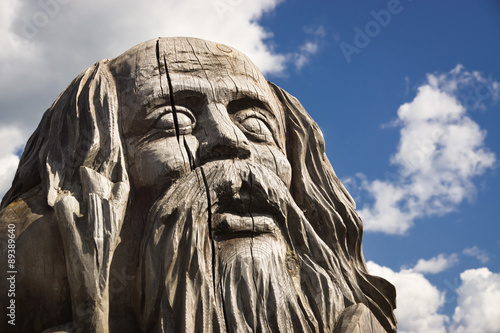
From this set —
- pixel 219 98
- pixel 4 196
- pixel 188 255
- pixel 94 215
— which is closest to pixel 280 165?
pixel 219 98

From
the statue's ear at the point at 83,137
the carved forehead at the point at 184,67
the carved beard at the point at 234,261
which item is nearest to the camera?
the carved beard at the point at 234,261

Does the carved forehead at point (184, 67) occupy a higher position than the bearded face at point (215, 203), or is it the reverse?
the carved forehead at point (184, 67)

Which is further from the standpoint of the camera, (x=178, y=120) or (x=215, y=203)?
(x=178, y=120)

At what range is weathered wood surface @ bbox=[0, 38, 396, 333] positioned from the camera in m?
2.79

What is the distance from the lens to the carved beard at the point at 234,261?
274cm

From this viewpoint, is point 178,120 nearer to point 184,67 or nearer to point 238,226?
point 184,67

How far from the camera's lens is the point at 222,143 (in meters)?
3.26

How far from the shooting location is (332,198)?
145 inches

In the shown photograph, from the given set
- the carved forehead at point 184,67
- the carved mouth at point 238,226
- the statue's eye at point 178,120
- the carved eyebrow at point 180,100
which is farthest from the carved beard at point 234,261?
the carved forehead at point 184,67

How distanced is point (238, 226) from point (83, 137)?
1024 mm

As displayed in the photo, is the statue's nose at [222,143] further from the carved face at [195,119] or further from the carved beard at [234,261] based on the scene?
the carved beard at [234,261]

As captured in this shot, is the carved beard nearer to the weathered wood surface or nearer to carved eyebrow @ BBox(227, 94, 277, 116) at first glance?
the weathered wood surface

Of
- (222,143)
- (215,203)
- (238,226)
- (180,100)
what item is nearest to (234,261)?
(238,226)

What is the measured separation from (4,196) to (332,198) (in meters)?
1.99
